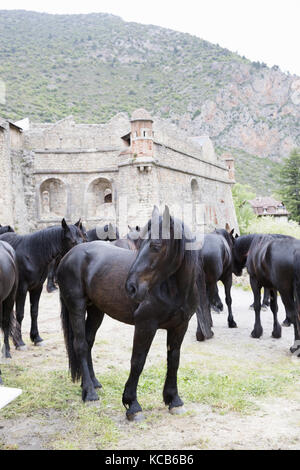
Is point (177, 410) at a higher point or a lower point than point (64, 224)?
lower

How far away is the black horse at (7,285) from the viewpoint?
523 centimetres

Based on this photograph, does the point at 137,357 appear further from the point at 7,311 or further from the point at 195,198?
the point at 195,198

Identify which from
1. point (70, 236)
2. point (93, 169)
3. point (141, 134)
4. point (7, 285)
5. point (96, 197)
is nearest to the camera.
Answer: point (7, 285)

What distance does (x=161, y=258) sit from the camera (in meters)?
3.58

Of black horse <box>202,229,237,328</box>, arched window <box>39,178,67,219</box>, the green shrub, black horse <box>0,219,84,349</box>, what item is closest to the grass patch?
black horse <box>0,219,84,349</box>

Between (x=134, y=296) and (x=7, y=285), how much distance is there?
2496mm

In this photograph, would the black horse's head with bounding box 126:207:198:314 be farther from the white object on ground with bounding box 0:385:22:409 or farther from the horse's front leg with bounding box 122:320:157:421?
the white object on ground with bounding box 0:385:22:409

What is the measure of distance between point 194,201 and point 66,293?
24247 millimetres

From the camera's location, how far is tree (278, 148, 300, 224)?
47125 millimetres

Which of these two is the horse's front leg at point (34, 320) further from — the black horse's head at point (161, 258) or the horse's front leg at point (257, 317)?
the black horse's head at point (161, 258)

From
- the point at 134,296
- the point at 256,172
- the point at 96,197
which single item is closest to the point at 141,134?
the point at 96,197

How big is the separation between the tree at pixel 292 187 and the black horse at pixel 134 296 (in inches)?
1746

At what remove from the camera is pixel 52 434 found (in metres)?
3.67
